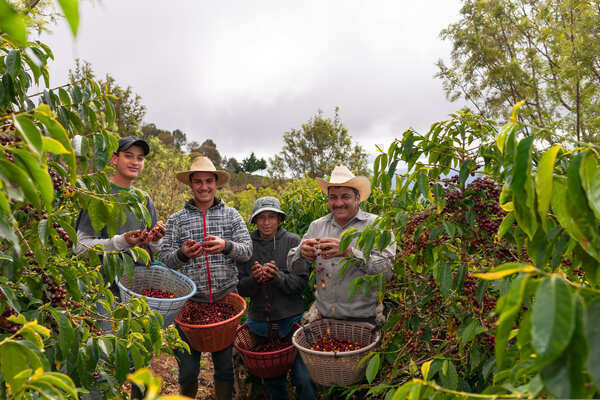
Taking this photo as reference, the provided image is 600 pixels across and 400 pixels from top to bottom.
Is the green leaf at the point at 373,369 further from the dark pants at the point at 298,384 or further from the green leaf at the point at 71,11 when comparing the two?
the green leaf at the point at 71,11

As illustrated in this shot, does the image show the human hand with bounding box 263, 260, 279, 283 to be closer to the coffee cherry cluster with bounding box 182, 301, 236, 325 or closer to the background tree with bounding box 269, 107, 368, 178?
the coffee cherry cluster with bounding box 182, 301, 236, 325

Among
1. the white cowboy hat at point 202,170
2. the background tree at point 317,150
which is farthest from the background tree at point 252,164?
the white cowboy hat at point 202,170

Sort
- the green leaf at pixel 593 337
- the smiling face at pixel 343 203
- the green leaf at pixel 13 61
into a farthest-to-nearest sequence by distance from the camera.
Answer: the smiling face at pixel 343 203
the green leaf at pixel 13 61
the green leaf at pixel 593 337

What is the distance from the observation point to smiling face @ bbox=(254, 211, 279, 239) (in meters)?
3.07

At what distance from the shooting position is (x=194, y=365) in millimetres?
2758

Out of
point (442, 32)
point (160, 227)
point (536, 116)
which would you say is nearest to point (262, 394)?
point (160, 227)

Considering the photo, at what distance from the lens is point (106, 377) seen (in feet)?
3.77

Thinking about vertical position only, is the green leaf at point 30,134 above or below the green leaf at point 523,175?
above

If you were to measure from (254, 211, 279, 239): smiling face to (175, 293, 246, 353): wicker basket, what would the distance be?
666 millimetres

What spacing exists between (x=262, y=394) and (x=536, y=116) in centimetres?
1174

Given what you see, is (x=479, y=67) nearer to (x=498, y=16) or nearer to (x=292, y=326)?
(x=498, y=16)

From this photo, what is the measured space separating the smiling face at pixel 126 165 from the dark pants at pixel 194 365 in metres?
1.21

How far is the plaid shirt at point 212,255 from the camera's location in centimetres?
272

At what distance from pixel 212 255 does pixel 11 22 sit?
2.47m
